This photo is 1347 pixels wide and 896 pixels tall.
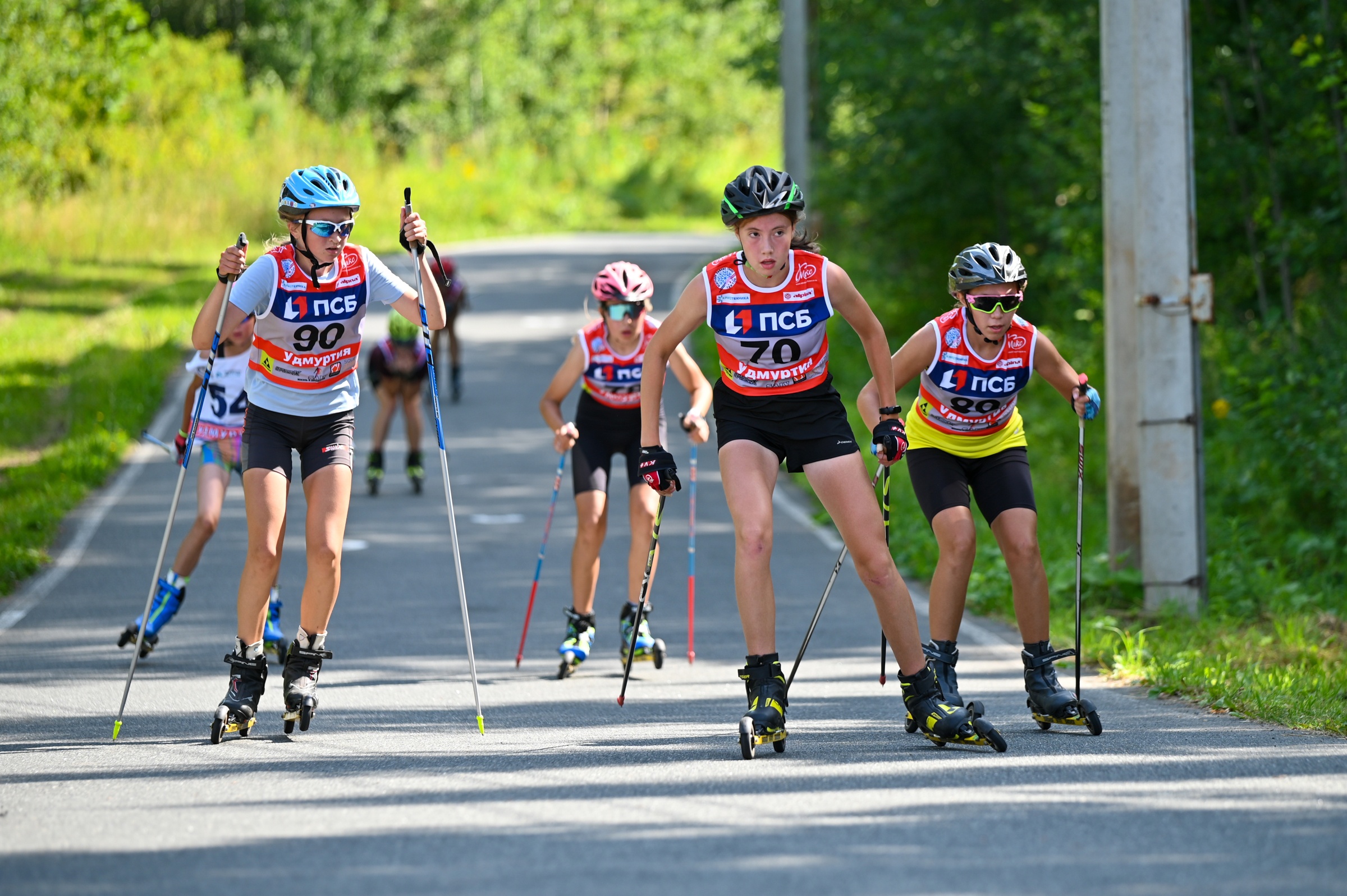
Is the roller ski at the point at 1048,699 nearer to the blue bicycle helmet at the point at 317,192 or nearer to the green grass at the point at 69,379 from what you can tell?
the blue bicycle helmet at the point at 317,192

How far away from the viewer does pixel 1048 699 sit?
678 cm

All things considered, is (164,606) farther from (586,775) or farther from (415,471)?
(415,471)

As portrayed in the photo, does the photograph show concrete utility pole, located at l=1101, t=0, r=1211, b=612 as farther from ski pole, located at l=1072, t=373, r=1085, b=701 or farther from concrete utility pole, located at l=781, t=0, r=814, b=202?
concrete utility pole, located at l=781, t=0, r=814, b=202

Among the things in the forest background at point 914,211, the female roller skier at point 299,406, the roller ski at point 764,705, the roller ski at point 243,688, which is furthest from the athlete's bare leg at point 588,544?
the forest background at point 914,211

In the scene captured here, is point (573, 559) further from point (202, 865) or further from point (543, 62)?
point (543, 62)

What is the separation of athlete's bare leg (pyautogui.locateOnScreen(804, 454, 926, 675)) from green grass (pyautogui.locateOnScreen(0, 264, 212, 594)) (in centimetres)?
693

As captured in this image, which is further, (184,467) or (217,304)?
(184,467)

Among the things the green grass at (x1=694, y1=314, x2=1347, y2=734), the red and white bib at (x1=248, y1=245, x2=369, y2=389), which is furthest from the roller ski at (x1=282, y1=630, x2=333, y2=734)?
the green grass at (x1=694, y1=314, x2=1347, y2=734)

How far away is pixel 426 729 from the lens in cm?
715

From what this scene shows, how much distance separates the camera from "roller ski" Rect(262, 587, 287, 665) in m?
8.80

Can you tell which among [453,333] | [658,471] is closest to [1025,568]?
[658,471]

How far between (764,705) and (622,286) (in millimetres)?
3110

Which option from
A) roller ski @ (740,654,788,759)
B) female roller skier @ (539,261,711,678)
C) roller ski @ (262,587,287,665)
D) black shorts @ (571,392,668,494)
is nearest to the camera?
roller ski @ (740,654,788,759)

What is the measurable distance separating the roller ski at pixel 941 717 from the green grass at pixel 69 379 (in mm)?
7112
